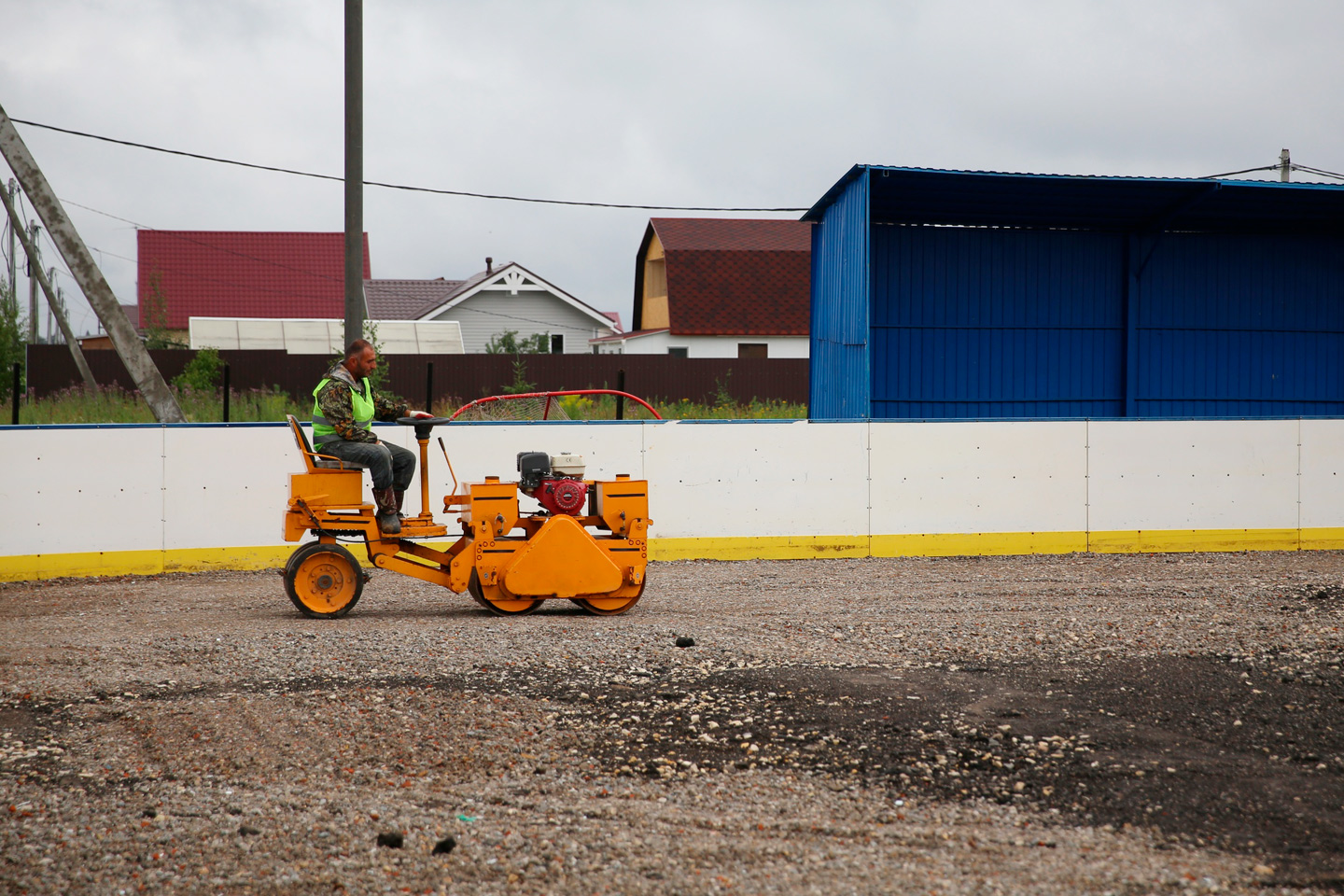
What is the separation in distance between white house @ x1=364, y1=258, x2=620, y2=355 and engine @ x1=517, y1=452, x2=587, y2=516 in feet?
117

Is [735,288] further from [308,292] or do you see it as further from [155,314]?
[155,314]

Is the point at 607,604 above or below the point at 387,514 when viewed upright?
below

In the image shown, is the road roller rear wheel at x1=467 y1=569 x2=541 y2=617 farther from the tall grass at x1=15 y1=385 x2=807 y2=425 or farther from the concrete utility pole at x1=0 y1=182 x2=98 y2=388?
the concrete utility pole at x1=0 y1=182 x2=98 y2=388

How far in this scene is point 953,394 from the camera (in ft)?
59.2

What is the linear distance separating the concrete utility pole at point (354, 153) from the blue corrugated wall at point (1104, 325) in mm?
8129

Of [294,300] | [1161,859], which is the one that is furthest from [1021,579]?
[294,300]

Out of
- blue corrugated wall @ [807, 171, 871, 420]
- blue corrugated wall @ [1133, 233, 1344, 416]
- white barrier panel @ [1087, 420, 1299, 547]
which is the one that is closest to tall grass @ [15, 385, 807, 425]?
blue corrugated wall @ [807, 171, 871, 420]

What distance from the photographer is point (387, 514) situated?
Answer: 8.50 meters

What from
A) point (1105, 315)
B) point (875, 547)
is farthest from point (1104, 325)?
point (875, 547)

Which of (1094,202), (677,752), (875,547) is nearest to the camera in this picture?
(677,752)

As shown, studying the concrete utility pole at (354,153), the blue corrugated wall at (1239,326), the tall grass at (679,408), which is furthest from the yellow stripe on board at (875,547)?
the tall grass at (679,408)

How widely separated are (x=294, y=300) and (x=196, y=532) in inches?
1578

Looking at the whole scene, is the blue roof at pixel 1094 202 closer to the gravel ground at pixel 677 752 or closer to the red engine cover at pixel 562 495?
the red engine cover at pixel 562 495

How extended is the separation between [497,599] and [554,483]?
97 centimetres
